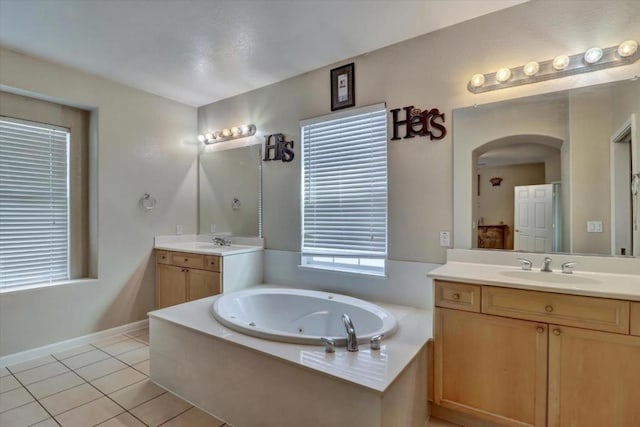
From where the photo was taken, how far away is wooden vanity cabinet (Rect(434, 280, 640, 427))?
1.45 metres

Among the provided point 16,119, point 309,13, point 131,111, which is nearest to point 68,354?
point 16,119

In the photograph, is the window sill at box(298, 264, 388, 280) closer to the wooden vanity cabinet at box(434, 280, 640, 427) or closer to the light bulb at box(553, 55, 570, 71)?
the wooden vanity cabinet at box(434, 280, 640, 427)

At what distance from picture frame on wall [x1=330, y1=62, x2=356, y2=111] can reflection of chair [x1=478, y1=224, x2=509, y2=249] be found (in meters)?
1.47

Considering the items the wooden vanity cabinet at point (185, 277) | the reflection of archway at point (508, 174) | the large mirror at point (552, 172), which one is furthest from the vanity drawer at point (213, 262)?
the reflection of archway at point (508, 174)

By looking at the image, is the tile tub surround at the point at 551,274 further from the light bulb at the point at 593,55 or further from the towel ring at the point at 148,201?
the towel ring at the point at 148,201

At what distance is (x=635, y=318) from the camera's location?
4.63 ft

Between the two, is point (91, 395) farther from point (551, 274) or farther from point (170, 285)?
point (551, 274)

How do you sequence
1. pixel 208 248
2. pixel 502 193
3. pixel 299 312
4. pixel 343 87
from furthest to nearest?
pixel 208 248 → pixel 343 87 → pixel 299 312 → pixel 502 193

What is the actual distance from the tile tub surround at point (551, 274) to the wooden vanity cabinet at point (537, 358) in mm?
45

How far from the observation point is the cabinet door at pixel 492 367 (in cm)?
160

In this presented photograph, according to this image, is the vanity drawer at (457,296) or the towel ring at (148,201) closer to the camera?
the vanity drawer at (457,296)

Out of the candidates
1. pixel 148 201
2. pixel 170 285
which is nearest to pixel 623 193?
pixel 170 285

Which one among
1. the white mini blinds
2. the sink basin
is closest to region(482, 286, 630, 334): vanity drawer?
the sink basin

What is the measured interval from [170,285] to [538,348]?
3264 millimetres
